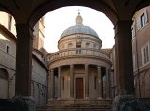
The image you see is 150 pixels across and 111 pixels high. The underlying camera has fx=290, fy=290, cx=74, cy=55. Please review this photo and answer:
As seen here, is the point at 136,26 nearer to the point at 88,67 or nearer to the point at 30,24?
the point at 88,67

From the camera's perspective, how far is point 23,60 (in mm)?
13648

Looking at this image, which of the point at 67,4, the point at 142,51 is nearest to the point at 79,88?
the point at 142,51

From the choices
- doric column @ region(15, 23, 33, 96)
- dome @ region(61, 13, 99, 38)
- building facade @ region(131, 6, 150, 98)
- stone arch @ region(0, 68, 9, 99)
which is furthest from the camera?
dome @ region(61, 13, 99, 38)

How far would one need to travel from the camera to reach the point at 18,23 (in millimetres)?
13930

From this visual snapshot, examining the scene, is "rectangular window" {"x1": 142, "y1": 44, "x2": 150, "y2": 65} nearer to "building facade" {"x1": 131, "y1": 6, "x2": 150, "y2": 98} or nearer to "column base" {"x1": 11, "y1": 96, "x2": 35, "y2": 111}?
"building facade" {"x1": 131, "y1": 6, "x2": 150, "y2": 98}

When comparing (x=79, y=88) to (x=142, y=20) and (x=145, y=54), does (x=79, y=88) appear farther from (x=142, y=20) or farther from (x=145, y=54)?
(x=142, y=20)

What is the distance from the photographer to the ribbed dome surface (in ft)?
149

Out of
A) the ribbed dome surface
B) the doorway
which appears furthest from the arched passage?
the ribbed dome surface

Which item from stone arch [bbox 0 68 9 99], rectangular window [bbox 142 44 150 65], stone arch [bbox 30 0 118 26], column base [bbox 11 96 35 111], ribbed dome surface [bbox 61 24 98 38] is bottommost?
column base [bbox 11 96 35 111]

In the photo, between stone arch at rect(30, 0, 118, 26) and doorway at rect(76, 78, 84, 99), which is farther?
doorway at rect(76, 78, 84, 99)

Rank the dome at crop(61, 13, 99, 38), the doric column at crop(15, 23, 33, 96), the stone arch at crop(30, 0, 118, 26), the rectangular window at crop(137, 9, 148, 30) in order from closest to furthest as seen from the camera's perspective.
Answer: the doric column at crop(15, 23, 33, 96), the stone arch at crop(30, 0, 118, 26), the rectangular window at crop(137, 9, 148, 30), the dome at crop(61, 13, 99, 38)

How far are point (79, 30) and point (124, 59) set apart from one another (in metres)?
32.3

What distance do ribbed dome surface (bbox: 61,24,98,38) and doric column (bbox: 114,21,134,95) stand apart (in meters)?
31.5

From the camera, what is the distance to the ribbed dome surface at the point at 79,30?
149ft
